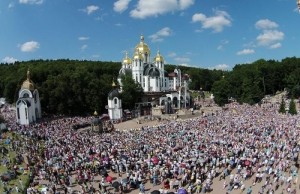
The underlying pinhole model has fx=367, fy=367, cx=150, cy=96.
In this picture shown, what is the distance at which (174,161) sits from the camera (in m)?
22.3

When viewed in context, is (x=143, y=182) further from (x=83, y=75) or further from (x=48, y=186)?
(x=83, y=75)

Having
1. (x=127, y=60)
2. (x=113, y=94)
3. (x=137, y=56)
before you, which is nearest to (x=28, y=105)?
Result: (x=113, y=94)

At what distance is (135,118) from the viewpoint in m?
51.1

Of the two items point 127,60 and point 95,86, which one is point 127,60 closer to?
point 127,60

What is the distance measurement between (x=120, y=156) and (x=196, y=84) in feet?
291

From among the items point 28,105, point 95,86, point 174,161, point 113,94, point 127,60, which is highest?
point 127,60

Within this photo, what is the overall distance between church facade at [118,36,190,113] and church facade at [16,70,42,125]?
1791cm

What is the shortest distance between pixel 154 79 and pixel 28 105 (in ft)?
92.3

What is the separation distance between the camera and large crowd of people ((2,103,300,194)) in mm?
19906

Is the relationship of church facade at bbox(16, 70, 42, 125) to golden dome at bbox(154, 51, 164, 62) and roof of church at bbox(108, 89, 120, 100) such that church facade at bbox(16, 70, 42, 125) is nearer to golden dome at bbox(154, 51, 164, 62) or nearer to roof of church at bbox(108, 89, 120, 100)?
roof of church at bbox(108, 89, 120, 100)

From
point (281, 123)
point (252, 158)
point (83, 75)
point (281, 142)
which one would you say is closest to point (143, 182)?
point (252, 158)

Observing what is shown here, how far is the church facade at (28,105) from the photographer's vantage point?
Result: 44312 mm

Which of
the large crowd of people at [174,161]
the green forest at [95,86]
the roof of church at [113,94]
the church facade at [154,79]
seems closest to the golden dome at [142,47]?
the church facade at [154,79]

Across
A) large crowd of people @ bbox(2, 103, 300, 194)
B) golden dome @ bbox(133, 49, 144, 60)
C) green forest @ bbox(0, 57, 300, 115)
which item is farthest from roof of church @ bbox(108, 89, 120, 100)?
large crowd of people @ bbox(2, 103, 300, 194)
